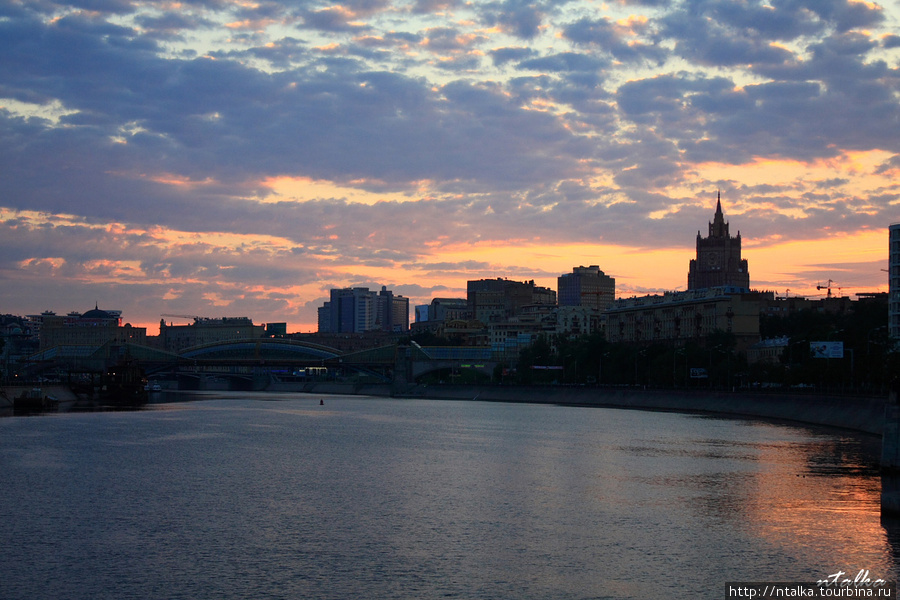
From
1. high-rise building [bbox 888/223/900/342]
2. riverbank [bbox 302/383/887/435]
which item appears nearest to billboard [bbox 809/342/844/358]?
riverbank [bbox 302/383/887/435]

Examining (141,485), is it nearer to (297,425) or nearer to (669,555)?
(669,555)

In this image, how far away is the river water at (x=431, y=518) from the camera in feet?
102

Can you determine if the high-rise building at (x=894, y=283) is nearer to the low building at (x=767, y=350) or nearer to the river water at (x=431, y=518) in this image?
the low building at (x=767, y=350)

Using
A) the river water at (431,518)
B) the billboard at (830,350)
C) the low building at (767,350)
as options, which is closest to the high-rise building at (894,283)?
the low building at (767,350)

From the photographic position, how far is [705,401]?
12612 cm

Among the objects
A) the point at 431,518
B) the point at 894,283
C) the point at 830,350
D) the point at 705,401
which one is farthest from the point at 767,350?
the point at 431,518

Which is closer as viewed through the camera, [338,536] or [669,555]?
[669,555]

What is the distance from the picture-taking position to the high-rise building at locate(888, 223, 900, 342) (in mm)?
140500

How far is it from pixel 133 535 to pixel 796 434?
60.0 meters

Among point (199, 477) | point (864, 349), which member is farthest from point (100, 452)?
point (864, 349)

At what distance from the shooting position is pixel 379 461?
206 feet

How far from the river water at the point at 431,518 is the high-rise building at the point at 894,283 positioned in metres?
70.7

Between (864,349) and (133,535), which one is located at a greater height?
(864,349)

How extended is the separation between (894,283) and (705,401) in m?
37.7
